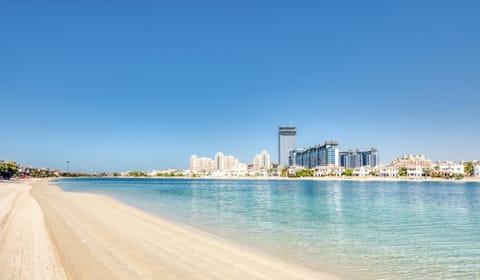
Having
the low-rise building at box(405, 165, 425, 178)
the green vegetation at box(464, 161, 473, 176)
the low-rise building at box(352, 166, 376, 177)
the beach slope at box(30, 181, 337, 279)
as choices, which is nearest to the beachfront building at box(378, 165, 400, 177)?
the low-rise building at box(352, 166, 376, 177)

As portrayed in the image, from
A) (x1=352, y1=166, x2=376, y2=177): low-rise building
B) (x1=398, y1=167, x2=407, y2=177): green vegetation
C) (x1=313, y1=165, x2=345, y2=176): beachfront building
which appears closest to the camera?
(x1=398, y1=167, x2=407, y2=177): green vegetation

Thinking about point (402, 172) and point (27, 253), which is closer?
point (27, 253)

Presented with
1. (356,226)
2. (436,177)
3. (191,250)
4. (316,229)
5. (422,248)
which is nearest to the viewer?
(191,250)

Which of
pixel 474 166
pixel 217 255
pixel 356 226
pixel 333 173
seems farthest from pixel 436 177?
pixel 217 255

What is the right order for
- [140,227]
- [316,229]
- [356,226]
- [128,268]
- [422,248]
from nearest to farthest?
[128,268]
[422,248]
[140,227]
[316,229]
[356,226]

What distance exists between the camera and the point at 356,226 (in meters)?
15.7

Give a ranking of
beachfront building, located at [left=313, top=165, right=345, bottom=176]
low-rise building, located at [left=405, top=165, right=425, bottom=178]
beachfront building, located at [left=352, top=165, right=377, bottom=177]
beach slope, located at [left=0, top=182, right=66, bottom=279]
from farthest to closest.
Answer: beachfront building, located at [left=313, top=165, right=345, bottom=176] < beachfront building, located at [left=352, top=165, right=377, bottom=177] < low-rise building, located at [left=405, top=165, right=425, bottom=178] < beach slope, located at [left=0, top=182, right=66, bottom=279]

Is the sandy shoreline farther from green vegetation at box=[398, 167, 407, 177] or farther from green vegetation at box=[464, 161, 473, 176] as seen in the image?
green vegetation at box=[464, 161, 473, 176]

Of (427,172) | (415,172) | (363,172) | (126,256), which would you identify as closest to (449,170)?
(427,172)

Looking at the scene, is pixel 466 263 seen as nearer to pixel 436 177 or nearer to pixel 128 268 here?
pixel 128 268

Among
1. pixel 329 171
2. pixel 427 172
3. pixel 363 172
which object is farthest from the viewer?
pixel 329 171

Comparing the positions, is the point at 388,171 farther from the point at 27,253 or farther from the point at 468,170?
the point at 27,253

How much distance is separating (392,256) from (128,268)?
7295 millimetres

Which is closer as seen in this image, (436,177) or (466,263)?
(466,263)
